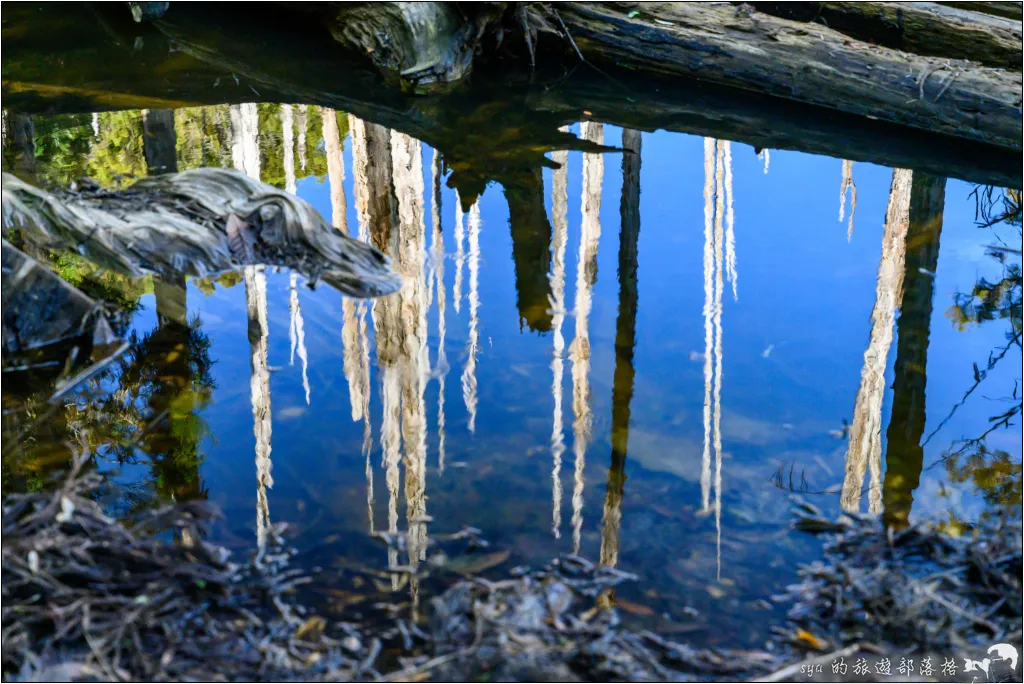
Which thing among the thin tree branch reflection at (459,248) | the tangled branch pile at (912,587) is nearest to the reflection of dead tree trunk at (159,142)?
the thin tree branch reflection at (459,248)

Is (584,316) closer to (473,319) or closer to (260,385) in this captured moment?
(473,319)

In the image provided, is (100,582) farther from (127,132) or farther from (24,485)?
(127,132)

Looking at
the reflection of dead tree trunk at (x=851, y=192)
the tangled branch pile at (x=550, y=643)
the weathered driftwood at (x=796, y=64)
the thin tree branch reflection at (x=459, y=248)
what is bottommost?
the tangled branch pile at (x=550, y=643)

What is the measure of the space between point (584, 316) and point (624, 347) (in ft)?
1.14

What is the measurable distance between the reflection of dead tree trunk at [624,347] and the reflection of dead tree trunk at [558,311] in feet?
0.62

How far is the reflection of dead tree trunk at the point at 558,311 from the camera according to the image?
3545mm

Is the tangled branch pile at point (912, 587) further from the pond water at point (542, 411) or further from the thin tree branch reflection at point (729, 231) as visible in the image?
the thin tree branch reflection at point (729, 231)

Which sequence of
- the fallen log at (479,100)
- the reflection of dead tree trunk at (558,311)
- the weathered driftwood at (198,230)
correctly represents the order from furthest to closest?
1. the fallen log at (479,100)
2. the weathered driftwood at (198,230)
3. the reflection of dead tree trunk at (558,311)

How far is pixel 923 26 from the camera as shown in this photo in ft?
25.4

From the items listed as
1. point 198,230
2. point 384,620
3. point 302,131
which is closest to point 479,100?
point 302,131

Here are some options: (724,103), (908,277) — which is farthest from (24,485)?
(724,103)

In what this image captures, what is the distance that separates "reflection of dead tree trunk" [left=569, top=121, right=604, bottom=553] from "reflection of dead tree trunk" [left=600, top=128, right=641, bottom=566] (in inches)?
4.2

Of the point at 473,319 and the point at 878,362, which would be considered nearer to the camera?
the point at 878,362

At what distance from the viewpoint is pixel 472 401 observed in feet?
13.5
